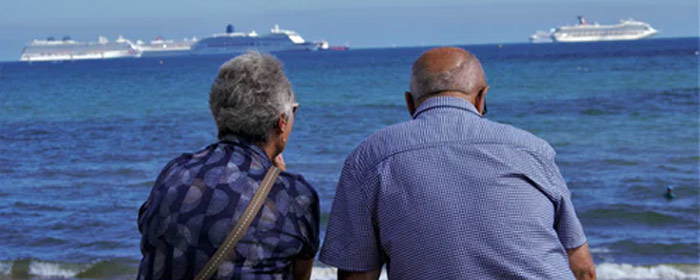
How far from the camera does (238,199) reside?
2023 millimetres

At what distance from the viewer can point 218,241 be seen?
2006mm

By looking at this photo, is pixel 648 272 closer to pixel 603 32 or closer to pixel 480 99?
pixel 480 99

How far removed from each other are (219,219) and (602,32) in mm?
124215

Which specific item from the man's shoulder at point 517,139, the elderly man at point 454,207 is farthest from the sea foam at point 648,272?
the man's shoulder at point 517,139

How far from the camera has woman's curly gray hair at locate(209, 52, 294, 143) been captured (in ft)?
6.93

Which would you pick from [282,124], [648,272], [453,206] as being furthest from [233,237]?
[648,272]

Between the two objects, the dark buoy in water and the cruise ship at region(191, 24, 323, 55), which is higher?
the dark buoy in water

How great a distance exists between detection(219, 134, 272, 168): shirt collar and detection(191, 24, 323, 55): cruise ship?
343 feet

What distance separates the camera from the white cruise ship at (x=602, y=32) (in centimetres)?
12012

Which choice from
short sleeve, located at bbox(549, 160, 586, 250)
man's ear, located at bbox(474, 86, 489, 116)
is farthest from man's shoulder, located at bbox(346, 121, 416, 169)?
short sleeve, located at bbox(549, 160, 586, 250)

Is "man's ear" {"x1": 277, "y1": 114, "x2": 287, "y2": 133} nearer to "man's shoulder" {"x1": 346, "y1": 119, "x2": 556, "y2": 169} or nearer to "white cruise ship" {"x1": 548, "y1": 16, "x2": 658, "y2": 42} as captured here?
"man's shoulder" {"x1": 346, "y1": 119, "x2": 556, "y2": 169}

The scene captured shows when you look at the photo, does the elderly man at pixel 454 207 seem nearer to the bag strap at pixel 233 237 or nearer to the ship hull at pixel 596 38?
the bag strap at pixel 233 237

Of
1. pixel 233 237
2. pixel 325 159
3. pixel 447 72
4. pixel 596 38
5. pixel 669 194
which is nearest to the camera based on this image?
pixel 233 237

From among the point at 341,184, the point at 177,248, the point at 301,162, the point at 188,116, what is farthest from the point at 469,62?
the point at 188,116
